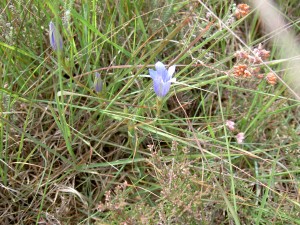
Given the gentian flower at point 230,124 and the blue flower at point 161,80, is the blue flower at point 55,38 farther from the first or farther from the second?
the gentian flower at point 230,124

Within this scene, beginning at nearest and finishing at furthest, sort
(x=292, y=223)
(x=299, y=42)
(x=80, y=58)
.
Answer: (x=292, y=223) → (x=80, y=58) → (x=299, y=42)

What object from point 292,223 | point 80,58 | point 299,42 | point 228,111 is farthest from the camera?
point 299,42

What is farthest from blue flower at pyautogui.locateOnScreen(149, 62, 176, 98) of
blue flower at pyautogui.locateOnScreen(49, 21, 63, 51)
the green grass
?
blue flower at pyautogui.locateOnScreen(49, 21, 63, 51)

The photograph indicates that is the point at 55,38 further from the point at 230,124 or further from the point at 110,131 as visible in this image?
the point at 230,124

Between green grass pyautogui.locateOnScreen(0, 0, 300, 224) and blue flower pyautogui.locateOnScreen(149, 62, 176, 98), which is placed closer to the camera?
blue flower pyautogui.locateOnScreen(149, 62, 176, 98)

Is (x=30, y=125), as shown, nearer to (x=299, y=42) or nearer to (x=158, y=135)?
(x=158, y=135)

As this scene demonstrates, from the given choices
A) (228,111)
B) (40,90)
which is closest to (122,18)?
(40,90)

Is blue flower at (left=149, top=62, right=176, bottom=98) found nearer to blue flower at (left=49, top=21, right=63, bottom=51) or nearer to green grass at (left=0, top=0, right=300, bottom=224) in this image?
green grass at (left=0, top=0, right=300, bottom=224)

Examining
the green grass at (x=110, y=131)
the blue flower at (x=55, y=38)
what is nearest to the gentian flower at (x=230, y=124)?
the green grass at (x=110, y=131)

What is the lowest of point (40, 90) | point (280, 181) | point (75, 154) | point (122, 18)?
point (280, 181)
